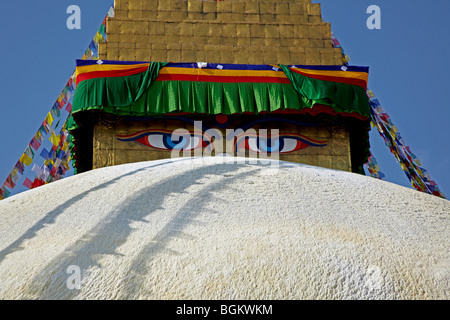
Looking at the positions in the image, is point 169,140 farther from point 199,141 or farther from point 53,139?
point 53,139

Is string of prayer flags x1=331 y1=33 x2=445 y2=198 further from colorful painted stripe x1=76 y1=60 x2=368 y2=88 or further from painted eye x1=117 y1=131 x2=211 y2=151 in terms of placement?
painted eye x1=117 y1=131 x2=211 y2=151

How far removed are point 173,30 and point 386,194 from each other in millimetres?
5513

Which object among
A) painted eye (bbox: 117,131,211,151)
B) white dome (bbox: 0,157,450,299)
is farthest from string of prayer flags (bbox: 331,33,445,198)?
white dome (bbox: 0,157,450,299)

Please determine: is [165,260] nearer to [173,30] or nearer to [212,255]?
[212,255]

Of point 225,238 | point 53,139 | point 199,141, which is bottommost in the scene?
point 225,238

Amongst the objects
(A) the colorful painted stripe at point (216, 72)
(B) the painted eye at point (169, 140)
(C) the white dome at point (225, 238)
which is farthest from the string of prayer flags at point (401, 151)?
(C) the white dome at point (225, 238)

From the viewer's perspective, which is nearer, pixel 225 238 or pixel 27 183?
pixel 225 238

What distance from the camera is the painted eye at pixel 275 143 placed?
333 inches

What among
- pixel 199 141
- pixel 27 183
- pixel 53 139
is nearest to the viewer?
pixel 199 141

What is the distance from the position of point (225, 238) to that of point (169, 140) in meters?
4.79

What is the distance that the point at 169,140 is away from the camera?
839cm

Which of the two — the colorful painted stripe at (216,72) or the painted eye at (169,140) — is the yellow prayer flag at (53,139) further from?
the painted eye at (169,140)

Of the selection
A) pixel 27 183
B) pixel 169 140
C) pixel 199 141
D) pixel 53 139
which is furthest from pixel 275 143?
pixel 27 183
